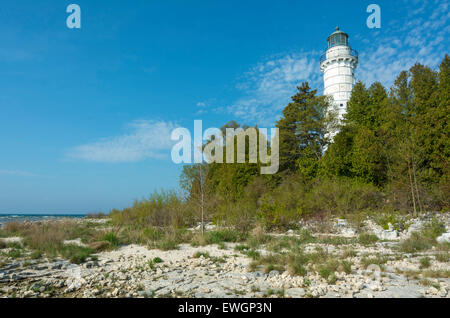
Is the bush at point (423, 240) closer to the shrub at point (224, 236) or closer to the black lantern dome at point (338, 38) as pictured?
the shrub at point (224, 236)

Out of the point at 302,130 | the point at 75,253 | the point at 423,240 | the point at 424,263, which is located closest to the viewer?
the point at 424,263

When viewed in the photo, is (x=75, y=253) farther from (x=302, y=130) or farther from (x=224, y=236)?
(x=302, y=130)

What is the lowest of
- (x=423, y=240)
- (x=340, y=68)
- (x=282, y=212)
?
(x=423, y=240)

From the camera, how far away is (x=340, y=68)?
2852 centimetres

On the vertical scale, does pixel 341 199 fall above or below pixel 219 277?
above

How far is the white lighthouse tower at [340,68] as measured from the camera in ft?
92.6

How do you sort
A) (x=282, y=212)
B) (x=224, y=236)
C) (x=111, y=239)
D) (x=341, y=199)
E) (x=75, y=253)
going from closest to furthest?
(x=75, y=253)
(x=111, y=239)
(x=224, y=236)
(x=282, y=212)
(x=341, y=199)

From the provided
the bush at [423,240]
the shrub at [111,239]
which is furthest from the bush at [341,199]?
the shrub at [111,239]

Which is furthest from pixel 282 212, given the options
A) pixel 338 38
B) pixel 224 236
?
pixel 338 38

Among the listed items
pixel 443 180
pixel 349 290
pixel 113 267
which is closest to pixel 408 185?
pixel 443 180

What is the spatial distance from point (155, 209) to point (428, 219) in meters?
12.9

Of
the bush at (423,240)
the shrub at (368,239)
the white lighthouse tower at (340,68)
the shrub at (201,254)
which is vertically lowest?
the shrub at (201,254)

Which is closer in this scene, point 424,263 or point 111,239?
point 424,263

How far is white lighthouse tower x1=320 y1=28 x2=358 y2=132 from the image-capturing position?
2821 centimetres
